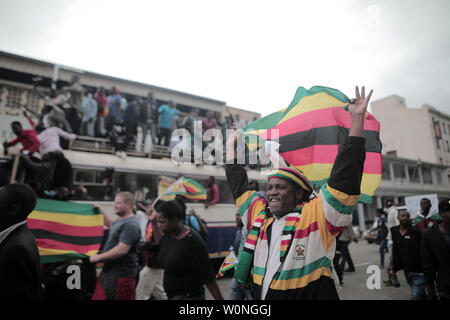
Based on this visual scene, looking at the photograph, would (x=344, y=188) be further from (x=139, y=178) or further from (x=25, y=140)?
(x=25, y=140)

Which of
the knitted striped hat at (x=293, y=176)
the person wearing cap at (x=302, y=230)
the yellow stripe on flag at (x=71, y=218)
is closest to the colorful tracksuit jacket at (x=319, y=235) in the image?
the person wearing cap at (x=302, y=230)

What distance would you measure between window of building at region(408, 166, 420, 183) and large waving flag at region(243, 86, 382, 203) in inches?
1259

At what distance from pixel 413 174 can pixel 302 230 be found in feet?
114

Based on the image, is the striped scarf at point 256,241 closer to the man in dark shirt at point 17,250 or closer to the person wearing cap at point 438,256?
the man in dark shirt at point 17,250

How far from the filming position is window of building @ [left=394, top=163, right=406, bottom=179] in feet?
96.6

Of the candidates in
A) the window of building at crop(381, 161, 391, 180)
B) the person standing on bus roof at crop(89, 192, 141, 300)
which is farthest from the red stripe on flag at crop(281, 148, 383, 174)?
the window of building at crop(381, 161, 391, 180)

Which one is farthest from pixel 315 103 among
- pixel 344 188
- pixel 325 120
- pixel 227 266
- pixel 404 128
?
pixel 404 128

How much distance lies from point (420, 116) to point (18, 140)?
3687 centimetres

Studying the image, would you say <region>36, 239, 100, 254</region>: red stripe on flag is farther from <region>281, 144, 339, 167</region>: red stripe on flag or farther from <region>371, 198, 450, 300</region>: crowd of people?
<region>371, 198, 450, 300</region>: crowd of people

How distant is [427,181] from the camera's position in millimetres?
31109

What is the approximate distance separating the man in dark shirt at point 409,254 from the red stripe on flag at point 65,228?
197 inches

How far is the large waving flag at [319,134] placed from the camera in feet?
10.2

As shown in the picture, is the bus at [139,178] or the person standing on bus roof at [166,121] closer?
the bus at [139,178]
